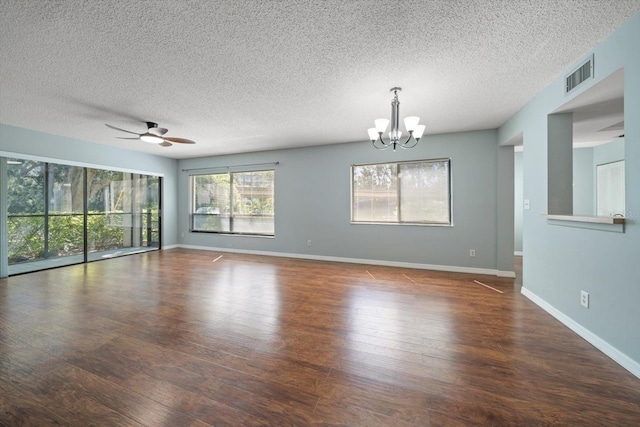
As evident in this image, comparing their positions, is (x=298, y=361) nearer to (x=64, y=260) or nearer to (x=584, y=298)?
(x=584, y=298)

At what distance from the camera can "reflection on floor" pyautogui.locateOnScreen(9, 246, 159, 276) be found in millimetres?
4191

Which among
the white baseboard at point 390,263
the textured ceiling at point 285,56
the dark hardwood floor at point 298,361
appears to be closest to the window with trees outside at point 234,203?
the white baseboard at point 390,263

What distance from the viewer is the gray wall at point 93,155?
4051mm

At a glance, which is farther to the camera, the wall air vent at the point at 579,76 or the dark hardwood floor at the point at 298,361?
the wall air vent at the point at 579,76

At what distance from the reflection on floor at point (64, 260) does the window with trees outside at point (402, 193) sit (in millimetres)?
5446

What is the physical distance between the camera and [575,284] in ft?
7.72

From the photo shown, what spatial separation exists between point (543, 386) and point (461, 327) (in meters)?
0.79

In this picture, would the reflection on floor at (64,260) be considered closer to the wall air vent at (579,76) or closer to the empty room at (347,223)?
the empty room at (347,223)

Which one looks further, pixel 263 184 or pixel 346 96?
pixel 263 184

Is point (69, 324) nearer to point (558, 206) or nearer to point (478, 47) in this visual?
point (478, 47)

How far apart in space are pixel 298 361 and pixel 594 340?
8.11ft

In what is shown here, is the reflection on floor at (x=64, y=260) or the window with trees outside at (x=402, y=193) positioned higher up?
the window with trees outside at (x=402, y=193)

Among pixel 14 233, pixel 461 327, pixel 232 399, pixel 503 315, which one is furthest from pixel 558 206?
pixel 14 233

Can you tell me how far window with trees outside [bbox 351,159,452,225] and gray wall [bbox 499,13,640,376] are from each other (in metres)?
1.51
